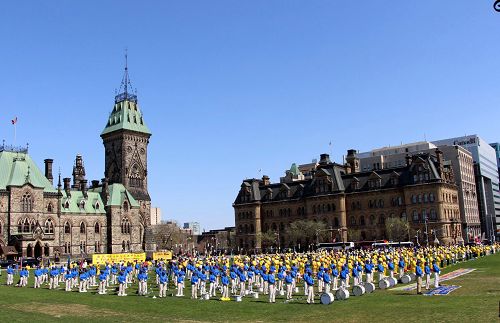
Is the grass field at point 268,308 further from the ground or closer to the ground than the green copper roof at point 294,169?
closer to the ground

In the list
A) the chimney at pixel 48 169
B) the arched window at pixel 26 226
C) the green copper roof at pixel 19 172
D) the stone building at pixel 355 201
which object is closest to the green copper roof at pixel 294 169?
the stone building at pixel 355 201

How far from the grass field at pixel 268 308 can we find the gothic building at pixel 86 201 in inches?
2064

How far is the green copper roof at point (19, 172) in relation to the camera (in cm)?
8388

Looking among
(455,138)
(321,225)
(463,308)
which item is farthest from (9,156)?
(455,138)

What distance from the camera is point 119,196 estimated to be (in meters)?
104

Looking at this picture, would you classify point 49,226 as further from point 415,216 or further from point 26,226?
point 415,216

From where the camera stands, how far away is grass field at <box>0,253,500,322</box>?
74.0ft

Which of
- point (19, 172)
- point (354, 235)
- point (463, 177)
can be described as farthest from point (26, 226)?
point (463, 177)

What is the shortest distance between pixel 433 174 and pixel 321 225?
76.3 feet

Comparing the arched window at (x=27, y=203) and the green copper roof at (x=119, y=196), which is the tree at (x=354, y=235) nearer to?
the green copper roof at (x=119, y=196)

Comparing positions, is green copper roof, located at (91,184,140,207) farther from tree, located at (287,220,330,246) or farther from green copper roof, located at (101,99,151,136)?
tree, located at (287,220,330,246)

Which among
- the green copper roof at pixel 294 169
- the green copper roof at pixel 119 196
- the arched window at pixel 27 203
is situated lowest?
the arched window at pixel 27 203

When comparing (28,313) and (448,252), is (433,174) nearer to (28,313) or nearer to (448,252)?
(448,252)

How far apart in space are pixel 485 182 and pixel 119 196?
364 feet
